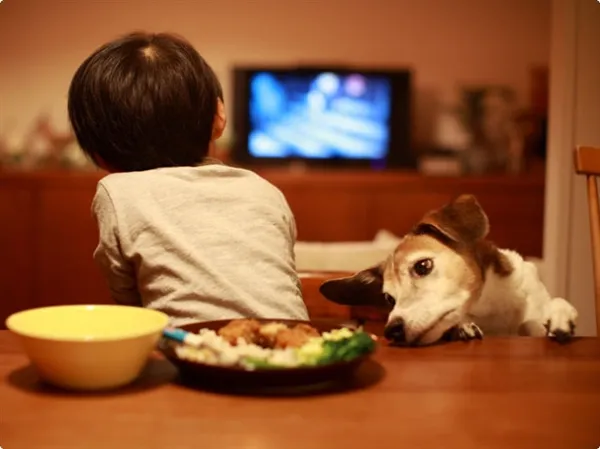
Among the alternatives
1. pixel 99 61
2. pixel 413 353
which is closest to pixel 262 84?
pixel 99 61

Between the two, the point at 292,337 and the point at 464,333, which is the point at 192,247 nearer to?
the point at 292,337

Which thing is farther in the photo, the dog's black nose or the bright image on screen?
the bright image on screen

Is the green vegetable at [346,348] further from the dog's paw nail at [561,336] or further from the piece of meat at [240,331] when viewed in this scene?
the dog's paw nail at [561,336]

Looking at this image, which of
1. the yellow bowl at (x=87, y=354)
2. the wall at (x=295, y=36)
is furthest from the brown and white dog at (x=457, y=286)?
the wall at (x=295, y=36)

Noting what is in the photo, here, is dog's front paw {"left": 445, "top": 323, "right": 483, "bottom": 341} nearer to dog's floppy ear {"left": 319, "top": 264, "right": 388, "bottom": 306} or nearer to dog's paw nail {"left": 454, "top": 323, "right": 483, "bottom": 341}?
Result: dog's paw nail {"left": 454, "top": 323, "right": 483, "bottom": 341}

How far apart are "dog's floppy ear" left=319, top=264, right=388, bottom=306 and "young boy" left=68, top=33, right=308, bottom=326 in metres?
0.12

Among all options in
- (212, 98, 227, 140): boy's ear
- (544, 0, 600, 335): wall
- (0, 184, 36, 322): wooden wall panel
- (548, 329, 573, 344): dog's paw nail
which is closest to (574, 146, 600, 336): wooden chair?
(548, 329, 573, 344): dog's paw nail

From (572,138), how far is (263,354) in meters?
2.22

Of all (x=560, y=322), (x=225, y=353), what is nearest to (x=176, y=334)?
(x=225, y=353)

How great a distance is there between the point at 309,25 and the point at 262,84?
21.3 inches

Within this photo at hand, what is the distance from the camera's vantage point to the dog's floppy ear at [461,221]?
1411 millimetres

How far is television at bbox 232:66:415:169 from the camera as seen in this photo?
4688 mm

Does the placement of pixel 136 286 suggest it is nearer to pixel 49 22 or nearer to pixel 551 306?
pixel 551 306

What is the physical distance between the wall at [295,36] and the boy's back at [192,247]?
3699 millimetres
